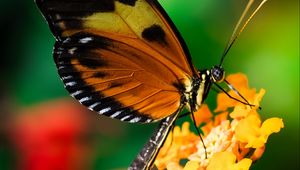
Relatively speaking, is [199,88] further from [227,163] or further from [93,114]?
[93,114]

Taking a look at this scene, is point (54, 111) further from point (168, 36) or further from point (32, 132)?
point (168, 36)

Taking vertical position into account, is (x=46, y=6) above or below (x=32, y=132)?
above

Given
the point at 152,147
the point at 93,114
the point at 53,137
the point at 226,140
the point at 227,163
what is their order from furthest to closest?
the point at 93,114
the point at 53,137
the point at 152,147
the point at 226,140
the point at 227,163

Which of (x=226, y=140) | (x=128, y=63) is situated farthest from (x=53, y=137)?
(x=226, y=140)

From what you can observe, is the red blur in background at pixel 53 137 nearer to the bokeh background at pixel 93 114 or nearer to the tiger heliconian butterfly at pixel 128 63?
the bokeh background at pixel 93 114

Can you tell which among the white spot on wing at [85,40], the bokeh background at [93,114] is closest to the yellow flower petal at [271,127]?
the white spot on wing at [85,40]

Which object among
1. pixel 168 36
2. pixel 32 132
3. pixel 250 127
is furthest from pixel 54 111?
pixel 250 127
